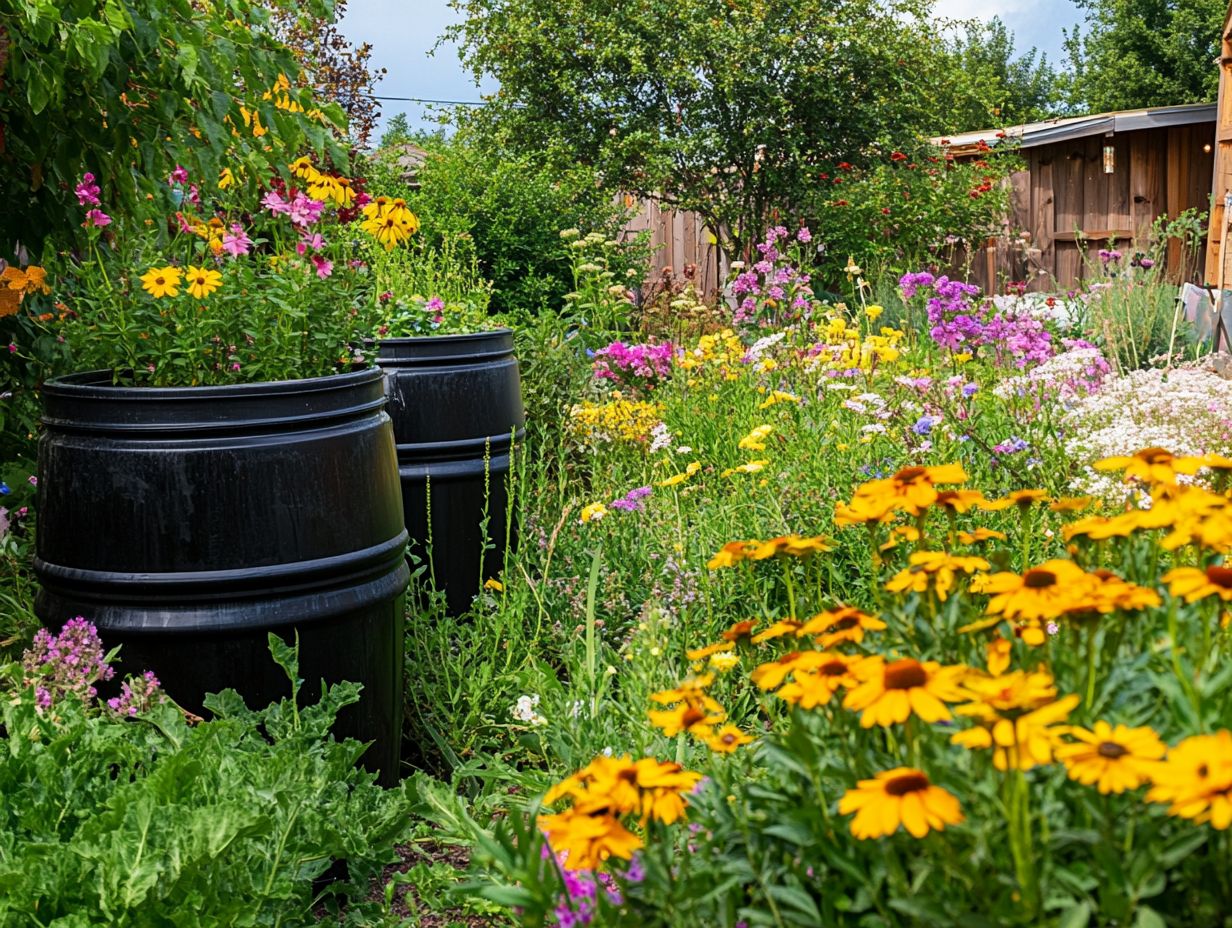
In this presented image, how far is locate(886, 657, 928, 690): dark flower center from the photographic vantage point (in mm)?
1038

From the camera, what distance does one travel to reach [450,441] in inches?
137

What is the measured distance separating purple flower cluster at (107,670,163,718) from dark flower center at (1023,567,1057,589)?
1620 mm

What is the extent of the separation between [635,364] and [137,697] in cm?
368

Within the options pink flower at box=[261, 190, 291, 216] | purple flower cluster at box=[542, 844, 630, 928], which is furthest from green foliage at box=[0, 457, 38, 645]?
purple flower cluster at box=[542, 844, 630, 928]

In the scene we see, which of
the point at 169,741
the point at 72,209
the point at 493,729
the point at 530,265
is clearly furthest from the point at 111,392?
the point at 530,265

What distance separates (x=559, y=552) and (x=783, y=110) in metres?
10.8

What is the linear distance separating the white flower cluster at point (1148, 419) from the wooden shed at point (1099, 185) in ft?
33.2

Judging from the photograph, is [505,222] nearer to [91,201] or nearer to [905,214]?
[905,214]

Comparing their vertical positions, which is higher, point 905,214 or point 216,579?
point 905,214

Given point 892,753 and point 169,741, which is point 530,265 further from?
point 892,753

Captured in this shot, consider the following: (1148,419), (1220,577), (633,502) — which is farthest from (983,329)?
(1220,577)

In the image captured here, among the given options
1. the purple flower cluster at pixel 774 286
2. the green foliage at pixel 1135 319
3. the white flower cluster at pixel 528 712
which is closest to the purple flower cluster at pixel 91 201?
the white flower cluster at pixel 528 712

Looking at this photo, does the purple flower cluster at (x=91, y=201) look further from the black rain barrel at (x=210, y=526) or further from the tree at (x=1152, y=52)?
the tree at (x=1152, y=52)

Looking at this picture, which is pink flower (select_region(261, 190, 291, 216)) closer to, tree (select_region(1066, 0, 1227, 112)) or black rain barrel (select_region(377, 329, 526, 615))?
black rain barrel (select_region(377, 329, 526, 615))
